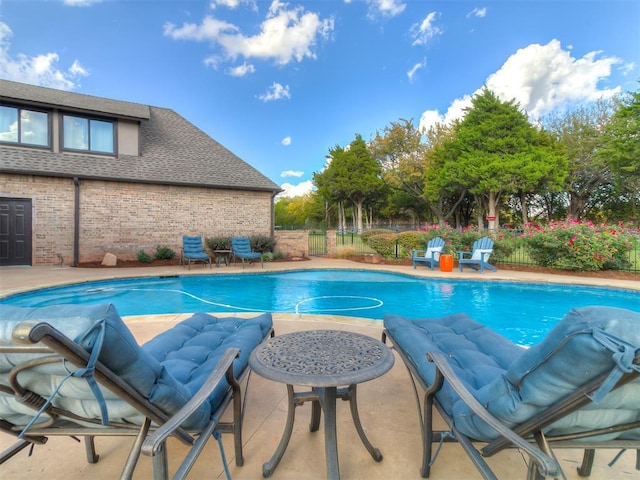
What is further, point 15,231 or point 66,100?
point 66,100

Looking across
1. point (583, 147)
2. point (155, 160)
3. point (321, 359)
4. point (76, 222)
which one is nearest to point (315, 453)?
point (321, 359)

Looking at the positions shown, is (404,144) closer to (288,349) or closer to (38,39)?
(38,39)

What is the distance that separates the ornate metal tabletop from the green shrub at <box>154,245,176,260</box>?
10194 millimetres

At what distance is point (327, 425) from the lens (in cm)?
154

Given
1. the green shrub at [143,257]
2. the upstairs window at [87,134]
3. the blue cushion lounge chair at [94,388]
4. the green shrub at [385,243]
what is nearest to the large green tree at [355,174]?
the green shrub at [385,243]

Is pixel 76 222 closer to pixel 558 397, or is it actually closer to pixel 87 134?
pixel 87 134

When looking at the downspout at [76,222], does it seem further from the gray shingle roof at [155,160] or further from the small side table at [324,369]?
the small side table at [324,369]

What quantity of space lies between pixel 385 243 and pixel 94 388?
11435mm

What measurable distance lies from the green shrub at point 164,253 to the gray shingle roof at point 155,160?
233 centimetres

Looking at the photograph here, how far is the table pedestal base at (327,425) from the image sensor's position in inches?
59.2

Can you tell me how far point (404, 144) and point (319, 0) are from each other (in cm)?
2046

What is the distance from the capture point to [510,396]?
1133mm

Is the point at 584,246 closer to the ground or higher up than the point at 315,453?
higher up

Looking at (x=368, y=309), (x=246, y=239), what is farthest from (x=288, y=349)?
(x=246, y=239)
